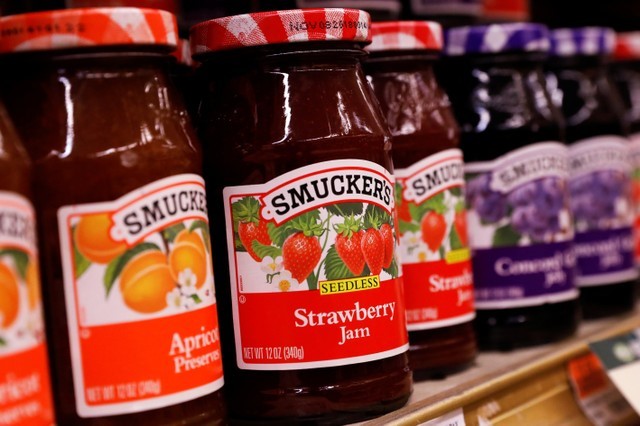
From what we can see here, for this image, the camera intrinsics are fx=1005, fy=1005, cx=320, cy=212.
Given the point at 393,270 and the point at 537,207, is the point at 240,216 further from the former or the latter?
the point at 537,207

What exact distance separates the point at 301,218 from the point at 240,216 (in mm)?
76

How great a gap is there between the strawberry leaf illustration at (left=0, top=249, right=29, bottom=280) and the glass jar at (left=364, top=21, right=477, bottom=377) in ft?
1.91

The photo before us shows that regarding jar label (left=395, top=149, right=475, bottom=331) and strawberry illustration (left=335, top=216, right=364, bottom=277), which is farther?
jar label (left=395, top=149, right=475, bottom=331)

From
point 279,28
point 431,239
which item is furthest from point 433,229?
point 279,28

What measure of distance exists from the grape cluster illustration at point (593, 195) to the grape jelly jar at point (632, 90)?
8.9 inches

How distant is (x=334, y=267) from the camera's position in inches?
44.9

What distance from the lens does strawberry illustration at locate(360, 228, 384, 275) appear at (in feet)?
3.79

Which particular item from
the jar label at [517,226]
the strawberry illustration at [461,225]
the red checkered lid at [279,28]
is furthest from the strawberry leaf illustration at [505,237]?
the red checkered lid at [279,28]

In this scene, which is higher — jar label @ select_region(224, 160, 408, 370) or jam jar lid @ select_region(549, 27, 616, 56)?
jam jar lid @ select_region(549, 27, 616, 56)

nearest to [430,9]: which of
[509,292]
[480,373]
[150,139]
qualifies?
[509,292]

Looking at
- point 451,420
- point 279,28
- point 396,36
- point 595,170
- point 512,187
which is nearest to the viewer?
point 279,28

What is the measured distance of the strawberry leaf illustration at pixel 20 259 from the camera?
0.89 metres

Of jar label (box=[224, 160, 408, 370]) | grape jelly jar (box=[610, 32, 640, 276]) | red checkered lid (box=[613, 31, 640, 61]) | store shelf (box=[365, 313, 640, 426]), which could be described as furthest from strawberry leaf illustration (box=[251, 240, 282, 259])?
red checkered lid (box=[613, 31, 640, 61])

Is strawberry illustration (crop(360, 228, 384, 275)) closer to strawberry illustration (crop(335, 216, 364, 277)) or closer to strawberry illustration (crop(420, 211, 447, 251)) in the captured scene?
strawberry illustration (crop(335, 216, 364, 277))
